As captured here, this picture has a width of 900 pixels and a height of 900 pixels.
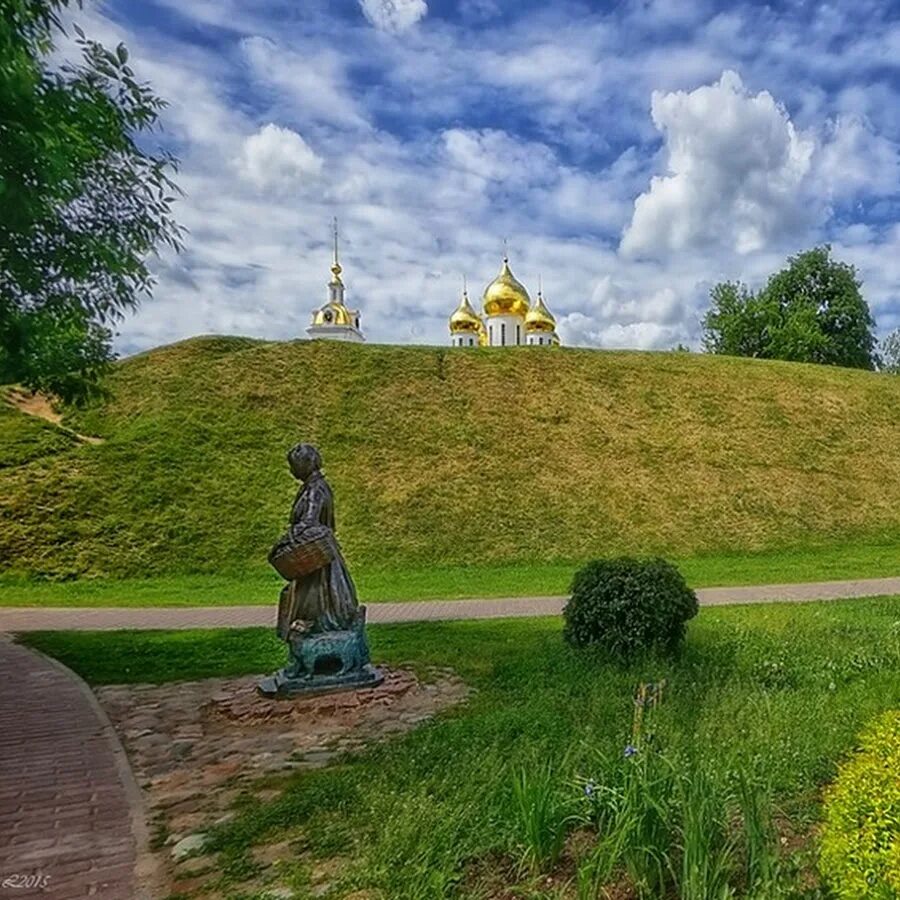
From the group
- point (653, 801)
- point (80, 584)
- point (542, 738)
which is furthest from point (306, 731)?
point (80, 584)

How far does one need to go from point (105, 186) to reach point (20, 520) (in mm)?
13347

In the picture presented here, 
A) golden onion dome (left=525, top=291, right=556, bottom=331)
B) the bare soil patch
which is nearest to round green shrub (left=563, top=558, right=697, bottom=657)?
the bare soil patch

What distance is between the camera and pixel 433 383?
2591cm

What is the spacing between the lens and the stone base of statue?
643 cm

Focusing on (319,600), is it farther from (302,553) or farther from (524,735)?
(524,735)

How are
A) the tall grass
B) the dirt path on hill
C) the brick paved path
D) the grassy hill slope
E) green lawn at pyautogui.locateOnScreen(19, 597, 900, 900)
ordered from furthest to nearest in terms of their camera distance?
the dirt path on hill, the grassy hill slope, the brick paved path, green lawn at pyautogui.locateOnScreen(19, 597, 900, 900), the tall grass

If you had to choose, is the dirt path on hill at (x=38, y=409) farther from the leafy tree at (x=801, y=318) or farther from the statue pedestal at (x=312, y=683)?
the leafy tree at (x=801, y=318)

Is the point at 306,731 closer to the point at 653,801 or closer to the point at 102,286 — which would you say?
the point at 653,801

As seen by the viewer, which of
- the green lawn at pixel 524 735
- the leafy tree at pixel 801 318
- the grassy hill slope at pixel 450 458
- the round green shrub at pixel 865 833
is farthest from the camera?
the leafy tree at pixel 801 318

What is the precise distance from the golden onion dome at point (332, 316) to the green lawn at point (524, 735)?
1557 inches

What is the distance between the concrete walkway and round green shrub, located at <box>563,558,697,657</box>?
3.61 metres

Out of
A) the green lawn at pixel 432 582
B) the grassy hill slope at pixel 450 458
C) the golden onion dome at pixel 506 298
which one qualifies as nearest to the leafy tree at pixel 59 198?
the green lawn at pixel 432 582

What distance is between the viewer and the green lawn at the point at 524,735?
11.3 feet

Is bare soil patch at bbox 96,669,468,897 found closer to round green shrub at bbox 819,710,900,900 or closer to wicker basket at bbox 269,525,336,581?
wicker basket at bbox 269,525,336,581
